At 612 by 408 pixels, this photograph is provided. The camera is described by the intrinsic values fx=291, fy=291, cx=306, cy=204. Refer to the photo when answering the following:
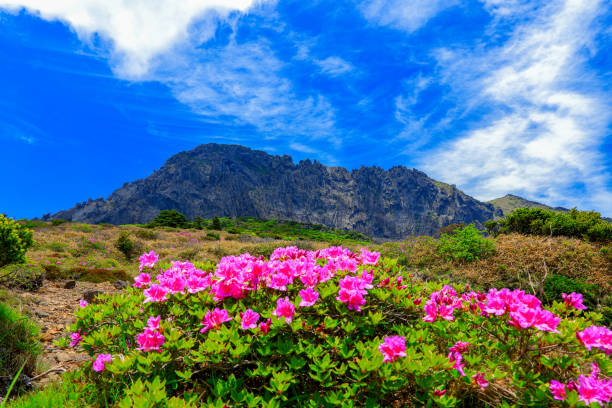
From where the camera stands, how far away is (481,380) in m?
1.97

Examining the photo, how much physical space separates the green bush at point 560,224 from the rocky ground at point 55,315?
1255 centimetres

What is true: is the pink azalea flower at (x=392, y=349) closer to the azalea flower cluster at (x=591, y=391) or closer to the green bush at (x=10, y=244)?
the azalea flower cluster at (x=591, y=391)

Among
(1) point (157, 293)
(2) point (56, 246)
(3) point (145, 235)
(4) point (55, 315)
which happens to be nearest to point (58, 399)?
(1) point (157, 293)

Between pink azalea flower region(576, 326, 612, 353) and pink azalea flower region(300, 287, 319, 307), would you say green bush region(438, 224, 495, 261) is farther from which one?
pink azalea flower region(300, 287, 319, 307)

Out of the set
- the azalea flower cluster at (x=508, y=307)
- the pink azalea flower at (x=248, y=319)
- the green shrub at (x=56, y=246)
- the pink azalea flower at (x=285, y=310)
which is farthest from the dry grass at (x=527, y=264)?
the green shrub at (x=56, y=246)

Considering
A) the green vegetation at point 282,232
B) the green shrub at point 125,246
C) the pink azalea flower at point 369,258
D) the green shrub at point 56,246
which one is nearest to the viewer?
the pink azalea flower at point 369,258

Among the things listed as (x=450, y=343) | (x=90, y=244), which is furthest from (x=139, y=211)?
(x=450, y=343)

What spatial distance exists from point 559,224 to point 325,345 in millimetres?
13509

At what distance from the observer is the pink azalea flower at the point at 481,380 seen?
1.94m

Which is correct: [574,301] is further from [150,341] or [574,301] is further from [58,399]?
[58,399]

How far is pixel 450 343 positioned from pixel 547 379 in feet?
2.10

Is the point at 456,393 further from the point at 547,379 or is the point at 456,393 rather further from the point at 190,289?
the point at 190,289

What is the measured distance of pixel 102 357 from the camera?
8.23 ft

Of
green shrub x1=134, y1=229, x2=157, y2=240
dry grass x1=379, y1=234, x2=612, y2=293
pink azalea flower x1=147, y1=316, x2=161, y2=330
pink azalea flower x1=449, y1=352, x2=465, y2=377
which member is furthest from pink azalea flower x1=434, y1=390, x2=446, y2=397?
green shrub x1=134, y1=229, x2=157, y2=240
